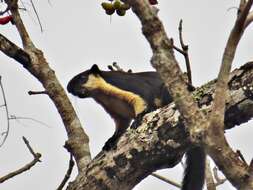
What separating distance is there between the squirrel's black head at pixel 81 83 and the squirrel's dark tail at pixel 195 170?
1989 mm

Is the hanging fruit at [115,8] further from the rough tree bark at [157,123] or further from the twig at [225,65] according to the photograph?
the twig at [225,65]

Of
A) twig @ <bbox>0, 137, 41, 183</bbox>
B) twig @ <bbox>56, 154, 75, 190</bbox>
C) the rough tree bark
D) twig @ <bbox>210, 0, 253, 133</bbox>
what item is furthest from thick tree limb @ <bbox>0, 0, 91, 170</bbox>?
twig @ <bbox>210, 0, 253, 133</bbox>

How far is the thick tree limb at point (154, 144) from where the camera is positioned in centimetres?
312

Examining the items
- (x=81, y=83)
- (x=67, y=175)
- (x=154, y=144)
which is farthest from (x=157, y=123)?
(x=81, y=83)

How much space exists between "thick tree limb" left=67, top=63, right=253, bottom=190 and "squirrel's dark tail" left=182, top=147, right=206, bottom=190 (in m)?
0.73

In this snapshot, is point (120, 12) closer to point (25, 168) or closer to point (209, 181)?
point (25, 168)

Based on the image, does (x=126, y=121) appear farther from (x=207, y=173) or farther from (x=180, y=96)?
(x=180, y=96)

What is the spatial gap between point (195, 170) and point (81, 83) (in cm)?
224

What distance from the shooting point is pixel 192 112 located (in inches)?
101

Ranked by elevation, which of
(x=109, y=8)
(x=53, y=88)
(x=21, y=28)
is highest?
(x=21, y=28)

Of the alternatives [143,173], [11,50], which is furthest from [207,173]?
[11,50]

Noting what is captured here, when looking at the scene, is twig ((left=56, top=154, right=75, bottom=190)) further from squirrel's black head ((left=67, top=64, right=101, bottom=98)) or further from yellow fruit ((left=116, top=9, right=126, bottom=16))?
squirrel's black head ((left=67, top=64, right=101, bottom=98))

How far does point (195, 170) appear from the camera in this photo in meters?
4.36

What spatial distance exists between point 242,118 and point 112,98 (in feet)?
9.67
